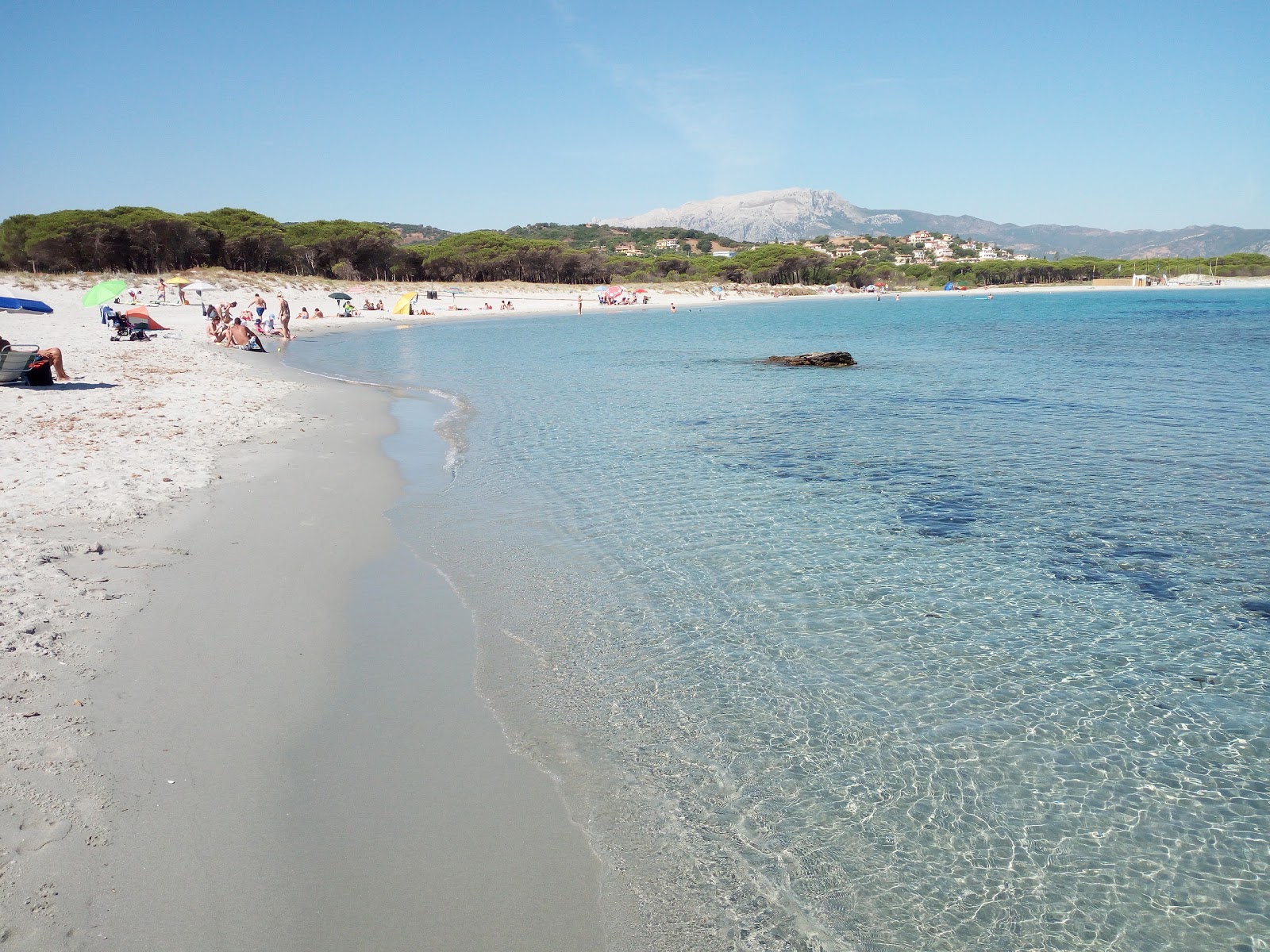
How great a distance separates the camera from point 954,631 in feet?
21.1

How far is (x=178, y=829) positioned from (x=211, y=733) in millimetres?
910

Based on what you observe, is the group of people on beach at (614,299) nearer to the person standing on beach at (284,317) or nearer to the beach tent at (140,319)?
the person standing on beach at (284,317)

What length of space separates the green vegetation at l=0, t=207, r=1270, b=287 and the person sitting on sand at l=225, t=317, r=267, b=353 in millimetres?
38154

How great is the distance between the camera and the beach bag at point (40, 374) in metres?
15.0

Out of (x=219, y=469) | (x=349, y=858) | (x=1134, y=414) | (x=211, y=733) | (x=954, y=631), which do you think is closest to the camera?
(x=349, y=858)

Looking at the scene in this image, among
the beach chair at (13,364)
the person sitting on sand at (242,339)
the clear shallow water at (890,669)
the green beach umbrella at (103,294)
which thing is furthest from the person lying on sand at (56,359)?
the green beach umbrella at (103,294)

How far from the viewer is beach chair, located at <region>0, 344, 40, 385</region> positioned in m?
14.5

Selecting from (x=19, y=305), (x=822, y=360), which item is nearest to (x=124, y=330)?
(x=19, y=305)

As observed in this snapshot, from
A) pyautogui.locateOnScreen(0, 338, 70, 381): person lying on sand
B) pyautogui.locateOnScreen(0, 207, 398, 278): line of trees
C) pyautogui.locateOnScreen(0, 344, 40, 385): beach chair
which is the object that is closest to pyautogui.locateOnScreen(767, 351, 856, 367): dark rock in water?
pyautogui.locateOnScreen(0, 338, 70, 381): person lying on sand

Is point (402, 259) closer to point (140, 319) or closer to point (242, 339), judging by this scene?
point (140, 319)

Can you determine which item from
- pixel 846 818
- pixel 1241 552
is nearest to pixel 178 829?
pixel 846 818

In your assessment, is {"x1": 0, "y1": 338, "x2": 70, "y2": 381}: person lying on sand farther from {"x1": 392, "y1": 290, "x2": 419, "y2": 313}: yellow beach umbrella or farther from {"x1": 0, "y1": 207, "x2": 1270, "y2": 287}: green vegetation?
{"x1": 0, "y1": 207, "x2": 1270, "y2": 287}: green vegetation

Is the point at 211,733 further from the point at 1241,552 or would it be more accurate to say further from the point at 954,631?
the point at 1241,552

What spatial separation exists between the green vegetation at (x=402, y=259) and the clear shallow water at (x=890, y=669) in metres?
59.0
